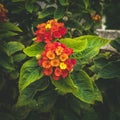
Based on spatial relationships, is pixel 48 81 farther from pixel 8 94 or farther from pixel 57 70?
pixel 8 94

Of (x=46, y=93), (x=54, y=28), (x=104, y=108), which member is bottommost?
(x=104, y=108)

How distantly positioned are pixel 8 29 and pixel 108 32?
2.34 metres

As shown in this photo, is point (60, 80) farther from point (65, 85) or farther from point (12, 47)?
point (12, 47)

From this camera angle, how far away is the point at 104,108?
146 inches

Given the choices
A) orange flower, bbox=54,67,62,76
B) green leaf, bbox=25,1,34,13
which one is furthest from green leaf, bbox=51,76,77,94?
green leaf, bbox=25,1,34,13

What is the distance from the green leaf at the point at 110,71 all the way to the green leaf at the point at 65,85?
49 cm

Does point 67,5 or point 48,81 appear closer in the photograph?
point 48,81

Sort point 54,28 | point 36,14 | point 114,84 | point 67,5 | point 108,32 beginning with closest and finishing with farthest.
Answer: point 54,28, point 114,84, point 67,5, point 36,14, point 108,32

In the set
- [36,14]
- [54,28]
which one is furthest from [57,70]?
[36,14]

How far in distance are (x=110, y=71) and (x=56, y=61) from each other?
74cm

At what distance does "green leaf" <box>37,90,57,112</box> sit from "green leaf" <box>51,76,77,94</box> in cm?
30

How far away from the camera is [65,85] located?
2.89 metres

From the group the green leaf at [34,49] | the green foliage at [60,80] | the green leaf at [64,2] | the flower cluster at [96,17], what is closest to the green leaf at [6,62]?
the green foliage at [60,80]

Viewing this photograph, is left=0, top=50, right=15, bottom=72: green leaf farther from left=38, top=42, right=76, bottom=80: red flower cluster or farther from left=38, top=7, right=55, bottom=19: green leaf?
left=38, top=7, right=55, bottom=19: green leaf
